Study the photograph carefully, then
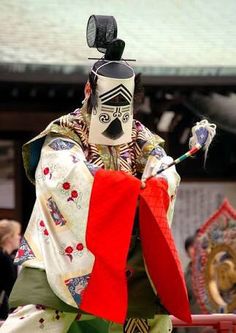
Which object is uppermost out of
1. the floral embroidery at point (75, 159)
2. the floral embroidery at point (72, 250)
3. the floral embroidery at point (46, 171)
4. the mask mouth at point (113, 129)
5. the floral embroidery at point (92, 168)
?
the mask mouth at point (113, 129)

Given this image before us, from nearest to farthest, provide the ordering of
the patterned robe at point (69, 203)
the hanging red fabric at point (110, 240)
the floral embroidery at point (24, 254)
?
1. the hanging red fabric at point (110, 240)
2. the patterned robe at point (69, 203)
3. the floral embroidery at point (24, 254)

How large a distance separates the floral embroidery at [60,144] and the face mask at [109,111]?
10 centimetres

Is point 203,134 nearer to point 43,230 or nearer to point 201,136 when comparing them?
point 201,136

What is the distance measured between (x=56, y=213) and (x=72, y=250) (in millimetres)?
157

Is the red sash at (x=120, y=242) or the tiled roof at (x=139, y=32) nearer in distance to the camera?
the red sash at (x=120, y=242)

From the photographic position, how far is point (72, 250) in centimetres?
415

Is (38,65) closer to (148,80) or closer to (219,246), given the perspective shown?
(148,80)

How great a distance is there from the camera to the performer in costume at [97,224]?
4.06 m

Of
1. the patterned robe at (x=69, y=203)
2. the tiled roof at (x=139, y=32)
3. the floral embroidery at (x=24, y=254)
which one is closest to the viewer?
the patterned robe at (x=69, y=203)

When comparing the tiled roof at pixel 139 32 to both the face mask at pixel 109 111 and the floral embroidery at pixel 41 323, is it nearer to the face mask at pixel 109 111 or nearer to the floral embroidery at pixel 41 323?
the face mask at pixel 109 111

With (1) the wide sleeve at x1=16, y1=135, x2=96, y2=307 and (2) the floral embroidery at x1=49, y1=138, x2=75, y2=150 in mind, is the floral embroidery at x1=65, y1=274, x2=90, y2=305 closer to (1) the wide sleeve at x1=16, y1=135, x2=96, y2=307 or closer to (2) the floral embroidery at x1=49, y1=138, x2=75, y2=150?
(1) the wide sleeve at x1=16, y1=135, x2=96, y2=307

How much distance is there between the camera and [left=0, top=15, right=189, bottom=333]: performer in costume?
406 centimetres

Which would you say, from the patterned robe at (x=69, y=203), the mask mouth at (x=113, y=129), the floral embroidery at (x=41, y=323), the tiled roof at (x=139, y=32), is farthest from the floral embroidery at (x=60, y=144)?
the tiled roof at (x=139, y=32)

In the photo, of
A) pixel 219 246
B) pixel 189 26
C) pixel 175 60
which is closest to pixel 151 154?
pixel 219 246
